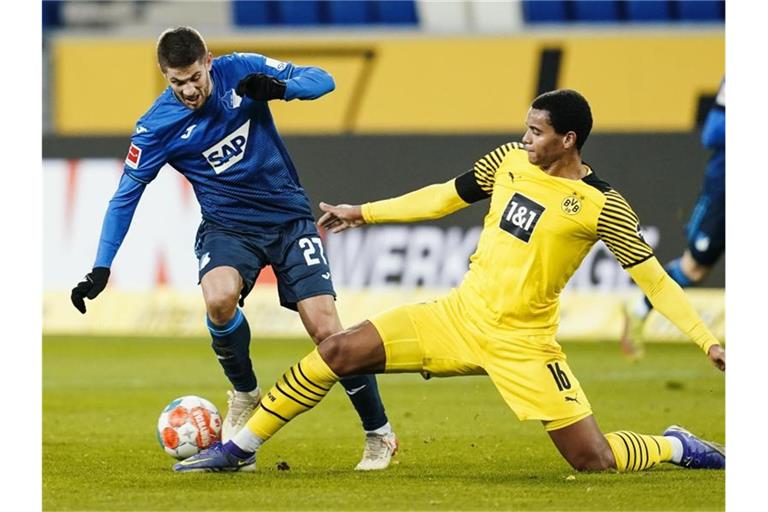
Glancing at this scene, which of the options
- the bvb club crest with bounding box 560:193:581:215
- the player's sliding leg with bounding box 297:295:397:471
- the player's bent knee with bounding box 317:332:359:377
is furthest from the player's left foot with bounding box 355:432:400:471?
the bvb club crest with bounding box 560:193:581:215

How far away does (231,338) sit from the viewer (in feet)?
25.1

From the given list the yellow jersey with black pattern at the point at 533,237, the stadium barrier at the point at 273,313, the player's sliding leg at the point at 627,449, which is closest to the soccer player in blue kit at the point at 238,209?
the yellow jersey with black pattern at the point at 533,237

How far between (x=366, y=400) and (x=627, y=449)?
133 centimetres

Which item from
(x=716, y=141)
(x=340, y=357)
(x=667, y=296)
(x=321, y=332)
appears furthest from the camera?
(x=716, y=141)

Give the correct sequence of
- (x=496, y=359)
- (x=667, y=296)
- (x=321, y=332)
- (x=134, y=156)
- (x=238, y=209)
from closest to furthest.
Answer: (x=667, y=296)
(x=496, y=359)
(x=321, y=332)
(x=134, y=156)
(x=238, y=209)

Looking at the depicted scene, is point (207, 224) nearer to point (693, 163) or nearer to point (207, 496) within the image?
point (207, 496)

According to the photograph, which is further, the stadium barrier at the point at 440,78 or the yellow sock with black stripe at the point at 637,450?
the stadium barrier at the point at 440,78

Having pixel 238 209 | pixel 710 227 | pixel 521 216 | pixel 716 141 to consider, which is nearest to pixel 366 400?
pixel 238 209

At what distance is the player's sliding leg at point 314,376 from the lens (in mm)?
6887

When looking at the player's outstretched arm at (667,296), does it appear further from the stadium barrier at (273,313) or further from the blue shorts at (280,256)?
the stadium barrier at (273,313)

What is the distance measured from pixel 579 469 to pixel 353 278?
9012 millimetres

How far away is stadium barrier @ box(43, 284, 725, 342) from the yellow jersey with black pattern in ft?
24.6

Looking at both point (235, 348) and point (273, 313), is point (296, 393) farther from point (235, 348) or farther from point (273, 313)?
point (273, 313)

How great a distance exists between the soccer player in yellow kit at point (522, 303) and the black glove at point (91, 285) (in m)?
1.07
